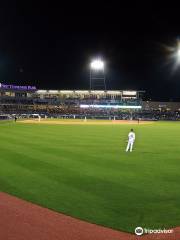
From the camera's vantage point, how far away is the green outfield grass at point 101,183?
1005 centimetres

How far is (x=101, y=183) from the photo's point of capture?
13680mm

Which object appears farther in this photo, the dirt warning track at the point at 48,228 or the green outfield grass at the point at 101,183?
the green outfield grass at the point at 101,183

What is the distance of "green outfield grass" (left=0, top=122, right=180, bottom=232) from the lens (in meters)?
10.1

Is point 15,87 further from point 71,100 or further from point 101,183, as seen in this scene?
point 101,183

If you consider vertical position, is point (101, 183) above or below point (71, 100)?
below

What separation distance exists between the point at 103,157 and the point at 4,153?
5.51 m

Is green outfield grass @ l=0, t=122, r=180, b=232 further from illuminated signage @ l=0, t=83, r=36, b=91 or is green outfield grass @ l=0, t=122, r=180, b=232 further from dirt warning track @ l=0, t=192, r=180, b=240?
illuminated signage @ l=0, t=83, r=36, b=91

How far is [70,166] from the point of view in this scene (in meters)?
17.2

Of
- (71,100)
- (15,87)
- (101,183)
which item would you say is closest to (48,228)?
(101,183)

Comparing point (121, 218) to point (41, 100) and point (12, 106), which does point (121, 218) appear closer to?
point (12, 106)

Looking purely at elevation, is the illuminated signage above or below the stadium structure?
above

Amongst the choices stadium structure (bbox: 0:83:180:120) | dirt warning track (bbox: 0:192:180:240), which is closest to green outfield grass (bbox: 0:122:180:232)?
dirt warning track (bbox: 0:192:180:240)

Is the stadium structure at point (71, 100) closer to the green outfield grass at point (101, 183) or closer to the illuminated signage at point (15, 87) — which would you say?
the illuminated signage at point (15, 87)

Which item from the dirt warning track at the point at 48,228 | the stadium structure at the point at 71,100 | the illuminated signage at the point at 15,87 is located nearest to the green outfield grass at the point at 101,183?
the dirt warning track at the point at 48,228
